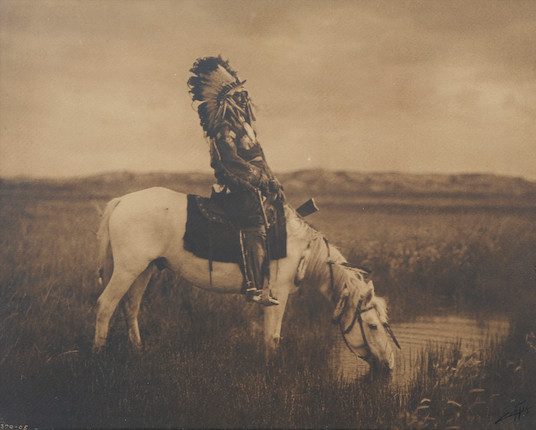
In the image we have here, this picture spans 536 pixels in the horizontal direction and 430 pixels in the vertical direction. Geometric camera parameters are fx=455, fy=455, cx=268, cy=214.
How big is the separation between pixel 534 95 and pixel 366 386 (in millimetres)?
2370

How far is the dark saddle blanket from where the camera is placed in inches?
122

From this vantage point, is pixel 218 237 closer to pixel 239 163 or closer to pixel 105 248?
pixel 239 163

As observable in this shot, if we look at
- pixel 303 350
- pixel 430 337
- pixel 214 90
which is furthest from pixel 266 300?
pixel 214 90

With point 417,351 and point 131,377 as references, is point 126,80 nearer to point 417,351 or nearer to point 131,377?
point 131,377

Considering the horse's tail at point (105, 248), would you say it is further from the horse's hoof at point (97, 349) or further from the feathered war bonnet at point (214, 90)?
the feathered war bonnet at point (214, 90)

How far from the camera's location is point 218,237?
10.1 feet

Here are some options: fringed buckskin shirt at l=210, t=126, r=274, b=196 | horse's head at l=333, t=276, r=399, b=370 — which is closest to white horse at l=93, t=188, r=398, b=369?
horse's head at l=333, t=276, r=399, b=370

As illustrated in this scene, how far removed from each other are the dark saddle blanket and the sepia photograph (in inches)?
0.5

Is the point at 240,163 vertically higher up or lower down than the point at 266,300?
higher up

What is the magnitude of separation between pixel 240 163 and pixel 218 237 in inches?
20.8

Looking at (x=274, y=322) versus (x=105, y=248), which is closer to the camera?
(x=274, y=322)

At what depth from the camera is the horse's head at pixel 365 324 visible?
3086 mm
